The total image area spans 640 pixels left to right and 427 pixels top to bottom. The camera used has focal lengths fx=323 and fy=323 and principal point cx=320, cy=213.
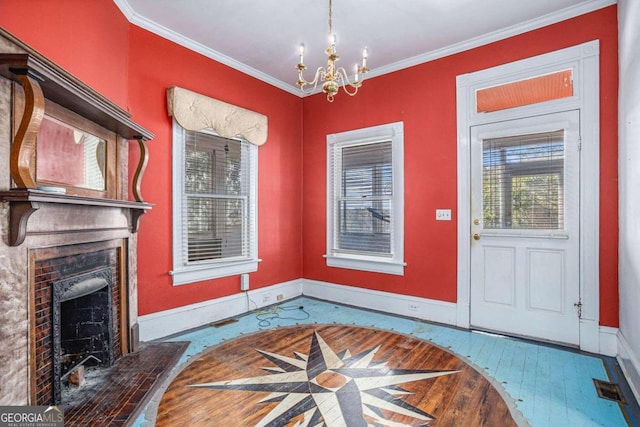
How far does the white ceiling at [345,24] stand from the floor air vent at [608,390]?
295 cm

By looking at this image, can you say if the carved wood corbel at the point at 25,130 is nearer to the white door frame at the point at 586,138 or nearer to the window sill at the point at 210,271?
the window sill at the point at 210,271

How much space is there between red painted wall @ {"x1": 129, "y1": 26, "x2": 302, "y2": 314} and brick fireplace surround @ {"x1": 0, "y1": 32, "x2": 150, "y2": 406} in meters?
0.69

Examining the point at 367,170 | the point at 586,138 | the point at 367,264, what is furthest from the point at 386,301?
the point at 586,138

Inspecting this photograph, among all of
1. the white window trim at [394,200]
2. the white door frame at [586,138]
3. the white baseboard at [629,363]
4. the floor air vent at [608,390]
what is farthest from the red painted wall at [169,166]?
the white baseboard at [629,363]

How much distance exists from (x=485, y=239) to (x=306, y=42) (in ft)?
8.90

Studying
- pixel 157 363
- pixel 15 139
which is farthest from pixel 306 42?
pixel 157 363

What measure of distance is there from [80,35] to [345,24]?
2123 millimetres

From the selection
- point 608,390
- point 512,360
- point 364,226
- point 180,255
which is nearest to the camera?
point 608,390

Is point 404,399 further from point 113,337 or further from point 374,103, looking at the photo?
point 374,103

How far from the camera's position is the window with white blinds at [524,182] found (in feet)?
9.57

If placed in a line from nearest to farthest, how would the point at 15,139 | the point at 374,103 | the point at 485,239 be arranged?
the point at 15,139
the point at 485,239
the point at 374,103

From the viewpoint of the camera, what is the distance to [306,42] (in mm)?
3316

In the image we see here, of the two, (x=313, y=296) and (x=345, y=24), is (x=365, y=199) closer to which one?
(x=313, y=296)

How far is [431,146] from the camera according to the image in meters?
3.57
